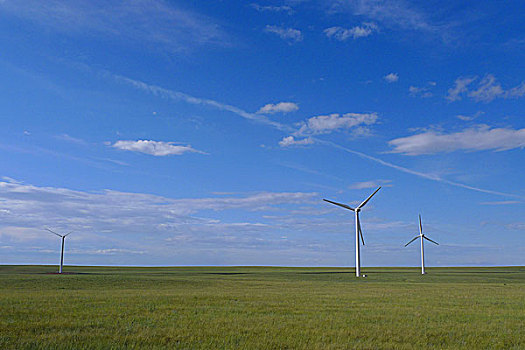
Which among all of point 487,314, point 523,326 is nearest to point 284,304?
point 487,314

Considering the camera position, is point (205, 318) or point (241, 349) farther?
point (205, 318)

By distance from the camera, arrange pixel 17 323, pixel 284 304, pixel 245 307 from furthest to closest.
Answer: pixel 284 304
pixel 245 307
pixel 17 323

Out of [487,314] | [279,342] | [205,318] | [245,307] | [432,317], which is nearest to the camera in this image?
[279,342]

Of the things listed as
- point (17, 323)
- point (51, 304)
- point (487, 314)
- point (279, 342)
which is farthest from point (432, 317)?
point (51, 304)

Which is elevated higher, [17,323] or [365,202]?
[365,202]

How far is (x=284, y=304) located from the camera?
109 ft

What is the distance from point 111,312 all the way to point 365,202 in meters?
77.2

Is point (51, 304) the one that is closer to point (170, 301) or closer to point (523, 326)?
point (170, 301)

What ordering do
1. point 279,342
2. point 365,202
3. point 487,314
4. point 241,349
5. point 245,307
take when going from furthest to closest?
point 365,202
point 245,307
point 487,314
point 279,342
point 241,349

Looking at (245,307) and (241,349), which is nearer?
(241,349)

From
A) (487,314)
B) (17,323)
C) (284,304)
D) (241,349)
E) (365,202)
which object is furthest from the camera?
(365,202)

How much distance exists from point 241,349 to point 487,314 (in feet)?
60.0

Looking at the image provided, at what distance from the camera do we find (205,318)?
2502 centimetres

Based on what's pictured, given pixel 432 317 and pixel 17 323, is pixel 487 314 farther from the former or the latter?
pixel 17 323
